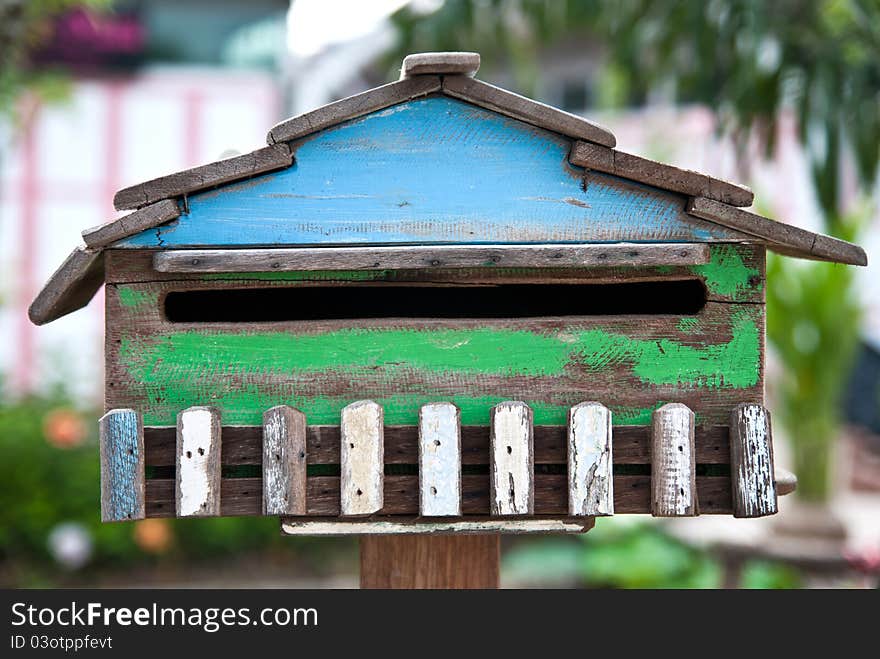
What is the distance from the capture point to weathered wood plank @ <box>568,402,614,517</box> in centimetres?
147

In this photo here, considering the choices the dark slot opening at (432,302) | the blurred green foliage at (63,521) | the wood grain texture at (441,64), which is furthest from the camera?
the blurred green foliage at (63,521)

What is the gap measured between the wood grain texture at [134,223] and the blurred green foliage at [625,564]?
4.43 metres

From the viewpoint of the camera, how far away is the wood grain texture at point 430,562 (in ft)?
5.55

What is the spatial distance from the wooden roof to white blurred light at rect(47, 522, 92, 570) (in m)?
4.57

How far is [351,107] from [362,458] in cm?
53

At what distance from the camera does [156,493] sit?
1488mm

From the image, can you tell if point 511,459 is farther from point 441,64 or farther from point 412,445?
point 441,64

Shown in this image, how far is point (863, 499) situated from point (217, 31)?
6.70m

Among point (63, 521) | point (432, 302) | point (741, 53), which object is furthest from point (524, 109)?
point (63, 521)

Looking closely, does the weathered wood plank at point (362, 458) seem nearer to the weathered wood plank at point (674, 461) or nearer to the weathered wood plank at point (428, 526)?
the weathered wood plank at point (428, 526)

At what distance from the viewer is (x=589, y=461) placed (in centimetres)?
147

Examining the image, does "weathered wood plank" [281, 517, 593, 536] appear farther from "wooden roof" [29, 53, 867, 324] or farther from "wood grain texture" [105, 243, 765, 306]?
"wooden roof" [29, 53, 867, 324]

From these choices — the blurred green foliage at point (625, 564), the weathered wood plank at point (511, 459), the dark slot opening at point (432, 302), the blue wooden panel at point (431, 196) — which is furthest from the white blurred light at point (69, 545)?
the weathered wood plank at point (511, 459)
